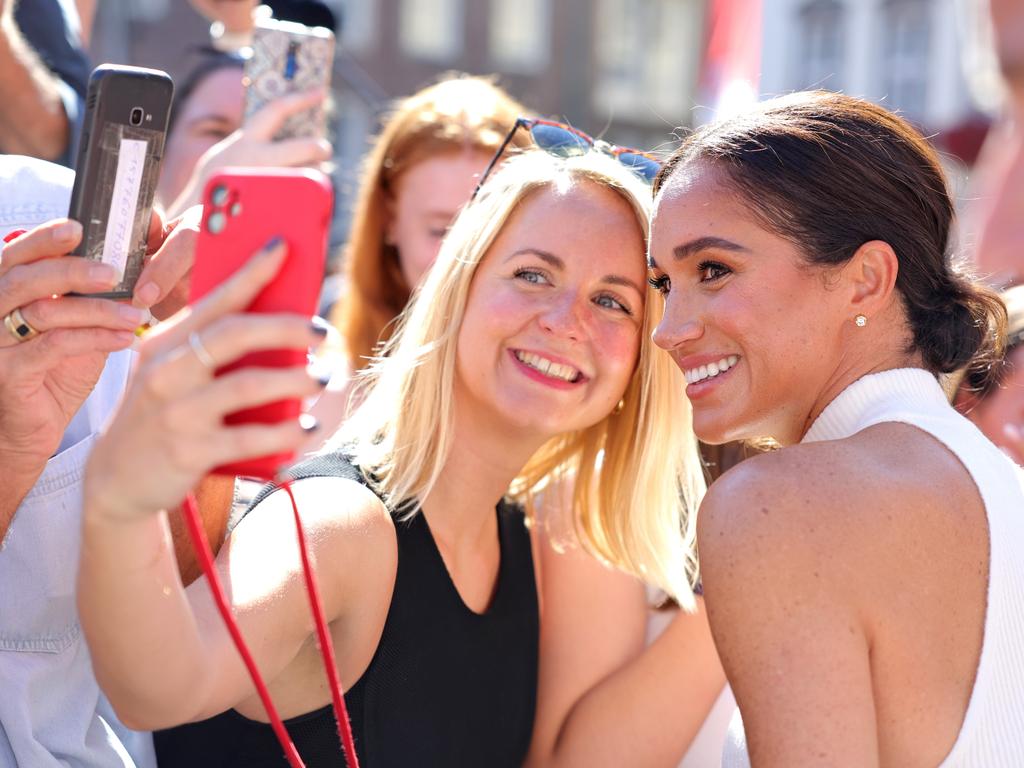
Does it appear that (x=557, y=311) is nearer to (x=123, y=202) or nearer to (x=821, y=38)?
(x=123, y=202)

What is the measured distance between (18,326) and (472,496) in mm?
1345

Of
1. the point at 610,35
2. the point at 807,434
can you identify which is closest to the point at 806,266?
the point at 807,434

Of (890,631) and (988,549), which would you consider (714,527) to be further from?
(988,549)

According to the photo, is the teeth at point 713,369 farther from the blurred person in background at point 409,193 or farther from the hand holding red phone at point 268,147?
the blurred person in background at point 409,193

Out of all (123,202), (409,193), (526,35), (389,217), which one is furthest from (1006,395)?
(526,35)

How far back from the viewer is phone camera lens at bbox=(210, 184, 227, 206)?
139 cm

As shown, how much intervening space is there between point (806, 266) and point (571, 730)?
1307 mm

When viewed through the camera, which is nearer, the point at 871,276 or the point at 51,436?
the point at 51,436

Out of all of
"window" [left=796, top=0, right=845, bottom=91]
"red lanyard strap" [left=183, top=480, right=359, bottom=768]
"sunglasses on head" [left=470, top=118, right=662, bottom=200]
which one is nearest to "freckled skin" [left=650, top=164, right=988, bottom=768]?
"red lanyard strap" [left=183, top=480, right=359, bottom=768]

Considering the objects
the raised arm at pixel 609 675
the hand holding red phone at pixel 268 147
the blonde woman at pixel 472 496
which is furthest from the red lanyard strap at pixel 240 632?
the hand holding red phone at pixel 268 147

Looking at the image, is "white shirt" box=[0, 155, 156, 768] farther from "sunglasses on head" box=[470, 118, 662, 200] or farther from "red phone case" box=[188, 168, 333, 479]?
"sunglasses on head" box=[470, 118, 662, 200]

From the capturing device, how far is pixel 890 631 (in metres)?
1.83

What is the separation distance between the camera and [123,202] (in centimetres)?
175

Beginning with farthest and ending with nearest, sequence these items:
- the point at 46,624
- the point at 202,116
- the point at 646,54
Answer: the point at 646,54 → the point at 202,116 → the point at 46,624
